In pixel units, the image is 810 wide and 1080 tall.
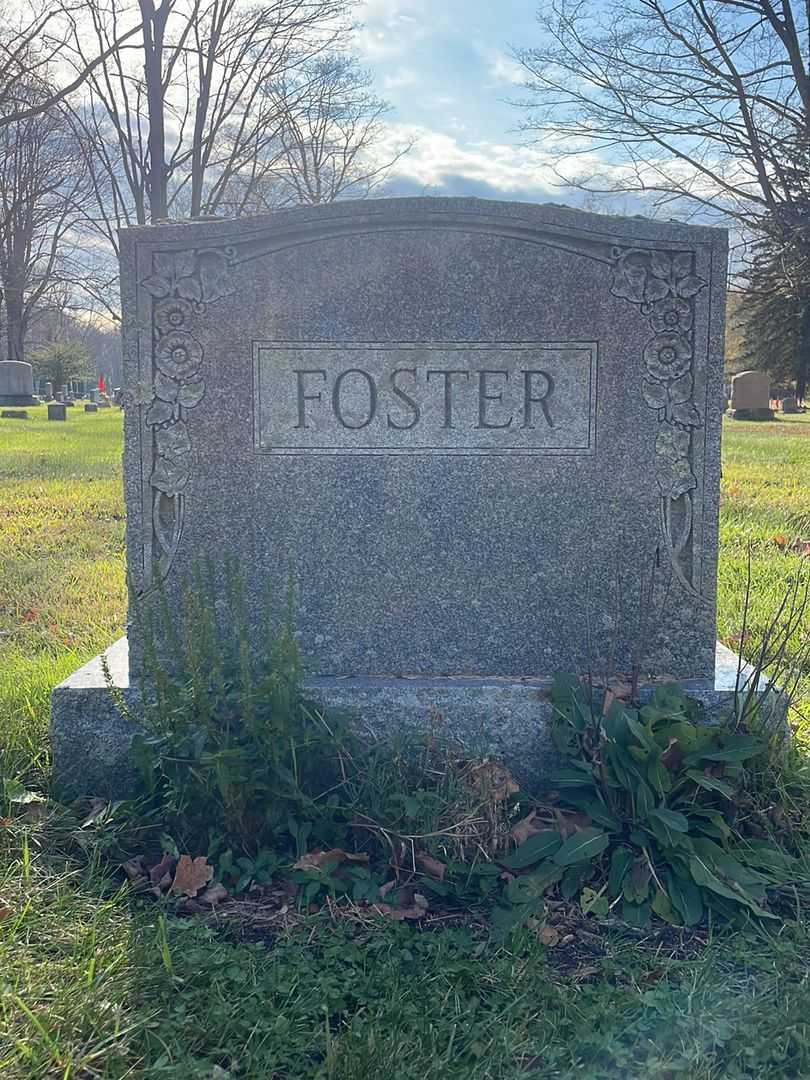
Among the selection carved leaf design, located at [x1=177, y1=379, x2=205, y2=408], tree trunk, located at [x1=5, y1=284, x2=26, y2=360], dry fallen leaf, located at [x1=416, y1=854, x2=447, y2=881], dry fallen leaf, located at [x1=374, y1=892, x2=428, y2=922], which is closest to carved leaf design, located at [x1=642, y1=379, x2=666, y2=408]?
carved leaf design, located at [x1=177, y1=379, x2=205, y2=408]

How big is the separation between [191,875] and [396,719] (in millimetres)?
779

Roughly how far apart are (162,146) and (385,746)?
13.0 m

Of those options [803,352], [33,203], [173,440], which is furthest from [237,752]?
[33,203]

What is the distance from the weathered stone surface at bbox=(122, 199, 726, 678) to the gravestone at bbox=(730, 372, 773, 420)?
2904 cm

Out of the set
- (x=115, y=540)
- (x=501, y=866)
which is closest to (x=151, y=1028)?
(x=501, y=866)

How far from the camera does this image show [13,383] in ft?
103

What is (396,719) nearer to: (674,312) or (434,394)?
(434,394)

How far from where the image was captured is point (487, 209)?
295 centimetres

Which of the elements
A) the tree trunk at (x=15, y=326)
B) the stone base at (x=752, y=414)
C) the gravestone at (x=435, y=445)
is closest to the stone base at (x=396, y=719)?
the gravestone at (x=435, y=445)

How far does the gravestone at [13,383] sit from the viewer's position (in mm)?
31203

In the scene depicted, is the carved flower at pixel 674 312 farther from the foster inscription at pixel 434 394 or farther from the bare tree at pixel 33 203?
the bare tree at pixel 33 203

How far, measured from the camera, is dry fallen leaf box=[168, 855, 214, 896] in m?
2.42

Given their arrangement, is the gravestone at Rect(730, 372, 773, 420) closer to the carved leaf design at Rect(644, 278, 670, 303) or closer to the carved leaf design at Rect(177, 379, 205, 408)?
the carved leaf design at Rect(644, 278, 670, 303)

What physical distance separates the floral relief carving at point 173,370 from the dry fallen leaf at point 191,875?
0.96m
